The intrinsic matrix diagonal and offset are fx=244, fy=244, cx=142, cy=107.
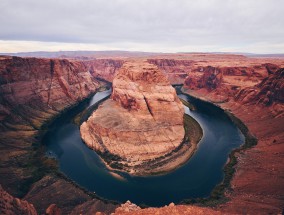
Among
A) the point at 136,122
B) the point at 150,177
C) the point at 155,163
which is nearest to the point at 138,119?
the point at 136,122

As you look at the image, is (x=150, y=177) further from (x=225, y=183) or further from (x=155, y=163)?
(x=225, y=183)

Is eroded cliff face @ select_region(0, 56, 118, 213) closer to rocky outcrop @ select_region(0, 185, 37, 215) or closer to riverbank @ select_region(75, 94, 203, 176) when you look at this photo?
riverbank @ select_region(75, 94, 203, 176)

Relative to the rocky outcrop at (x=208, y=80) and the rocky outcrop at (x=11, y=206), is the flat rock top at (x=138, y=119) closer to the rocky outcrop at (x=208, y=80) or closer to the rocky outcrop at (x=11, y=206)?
the rocky outcrop at (x=11, y=206)

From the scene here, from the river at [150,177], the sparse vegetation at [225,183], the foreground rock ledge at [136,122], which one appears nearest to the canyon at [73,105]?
the sparse vegetation at [225,183]

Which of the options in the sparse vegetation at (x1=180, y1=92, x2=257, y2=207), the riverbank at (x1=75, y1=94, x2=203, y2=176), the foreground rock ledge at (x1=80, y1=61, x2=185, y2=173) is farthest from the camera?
the foreground rock ledge at (x1=80, y1=61, x2=185, y2=173)

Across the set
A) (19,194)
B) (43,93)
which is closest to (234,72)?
(43,93)

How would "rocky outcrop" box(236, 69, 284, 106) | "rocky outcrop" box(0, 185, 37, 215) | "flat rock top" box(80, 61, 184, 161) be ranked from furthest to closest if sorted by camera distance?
"rocky outcrop" box(236, 69, 284, 106), "flat rock top" box(80, 61, 184, 161), "rocky outcrop" box(0, 185, 37, 215)

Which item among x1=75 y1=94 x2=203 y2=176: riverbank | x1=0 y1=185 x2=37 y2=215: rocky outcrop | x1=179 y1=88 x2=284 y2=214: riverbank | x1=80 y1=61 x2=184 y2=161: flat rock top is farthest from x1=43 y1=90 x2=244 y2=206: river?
x1=0 y1=185 x2=37 y2=215: rocky outcrop
